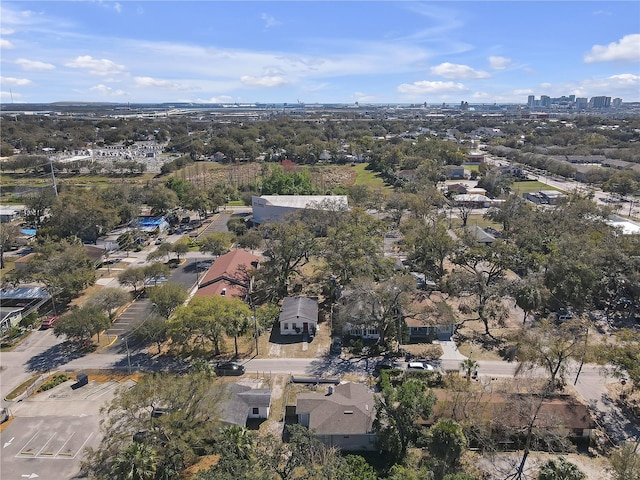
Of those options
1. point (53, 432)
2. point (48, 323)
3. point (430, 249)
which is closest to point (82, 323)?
point (48, 323)

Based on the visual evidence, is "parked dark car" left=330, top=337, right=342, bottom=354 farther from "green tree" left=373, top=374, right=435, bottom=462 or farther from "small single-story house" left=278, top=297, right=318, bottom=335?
"green tree" left=373, top=374, right=435, bottom=462

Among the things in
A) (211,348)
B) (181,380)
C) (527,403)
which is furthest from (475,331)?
(181,380)

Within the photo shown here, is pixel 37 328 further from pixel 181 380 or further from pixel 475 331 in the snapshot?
pixel 475 331

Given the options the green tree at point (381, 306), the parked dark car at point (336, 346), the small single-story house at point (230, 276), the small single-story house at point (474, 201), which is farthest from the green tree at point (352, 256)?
the small single-story house at point (474, 201)

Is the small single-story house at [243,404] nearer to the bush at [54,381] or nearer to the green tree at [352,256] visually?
the bush at [54,381]

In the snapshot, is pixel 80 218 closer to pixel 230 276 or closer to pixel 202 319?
pixel 230 276

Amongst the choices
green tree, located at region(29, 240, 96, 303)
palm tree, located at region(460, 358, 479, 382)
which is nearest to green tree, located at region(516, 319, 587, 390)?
palm tree, located at region(460, 358, 479, 382)
